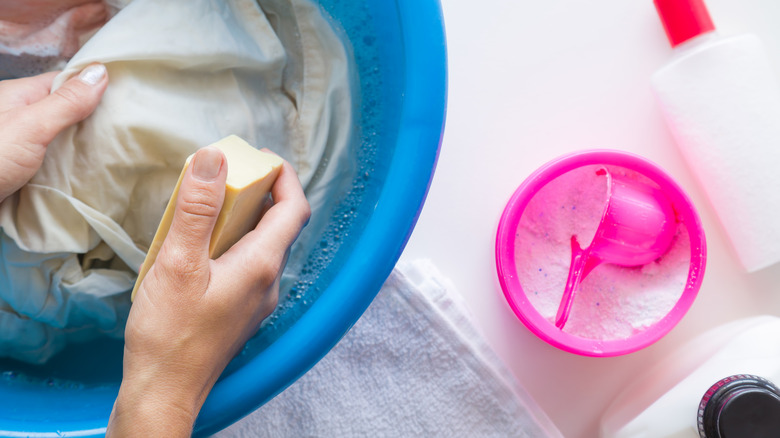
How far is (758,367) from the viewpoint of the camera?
551 mm

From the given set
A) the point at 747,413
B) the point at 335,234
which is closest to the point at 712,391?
the point at 747,413

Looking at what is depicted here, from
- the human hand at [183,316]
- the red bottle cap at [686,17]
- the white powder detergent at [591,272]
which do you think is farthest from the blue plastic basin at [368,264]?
the red bottle cap at [686,17]

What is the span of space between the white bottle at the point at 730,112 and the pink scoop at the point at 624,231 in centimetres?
7

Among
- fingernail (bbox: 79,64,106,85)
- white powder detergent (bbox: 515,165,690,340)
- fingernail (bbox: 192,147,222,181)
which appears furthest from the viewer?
white powder detergent (bbox: 515,165,690,340)

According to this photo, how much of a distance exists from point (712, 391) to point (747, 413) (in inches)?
1.2

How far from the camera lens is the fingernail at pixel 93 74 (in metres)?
0.52

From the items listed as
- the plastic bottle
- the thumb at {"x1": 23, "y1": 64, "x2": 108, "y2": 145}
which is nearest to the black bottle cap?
the plastic bottle

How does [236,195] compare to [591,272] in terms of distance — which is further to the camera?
[591,272]

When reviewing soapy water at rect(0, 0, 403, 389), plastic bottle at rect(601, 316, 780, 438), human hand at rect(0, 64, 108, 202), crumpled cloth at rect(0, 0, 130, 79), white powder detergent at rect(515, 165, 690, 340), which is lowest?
plastic bottle at rect(601, 316, 780, 438)

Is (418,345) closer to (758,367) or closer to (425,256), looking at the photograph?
(425,256)

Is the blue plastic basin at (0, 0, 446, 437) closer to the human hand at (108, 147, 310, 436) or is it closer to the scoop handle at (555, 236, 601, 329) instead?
the human hand at (108, 147, 310, 436)

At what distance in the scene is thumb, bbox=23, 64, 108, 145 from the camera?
0.50 m

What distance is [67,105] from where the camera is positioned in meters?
0.51

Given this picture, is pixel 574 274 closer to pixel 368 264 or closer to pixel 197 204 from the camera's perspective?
pixel 368 264
